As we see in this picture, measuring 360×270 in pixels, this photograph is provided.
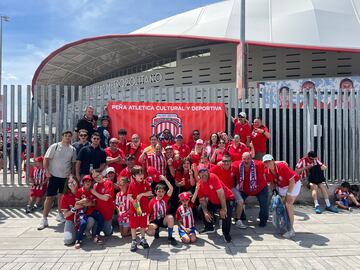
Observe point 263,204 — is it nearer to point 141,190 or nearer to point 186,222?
point 186,222

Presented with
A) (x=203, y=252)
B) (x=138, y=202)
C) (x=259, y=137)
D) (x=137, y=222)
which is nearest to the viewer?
(x=203, y=252)

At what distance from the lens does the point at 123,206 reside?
18.9ft

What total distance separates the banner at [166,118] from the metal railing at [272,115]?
179mm

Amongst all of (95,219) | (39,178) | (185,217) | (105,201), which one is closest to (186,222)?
(185,217)

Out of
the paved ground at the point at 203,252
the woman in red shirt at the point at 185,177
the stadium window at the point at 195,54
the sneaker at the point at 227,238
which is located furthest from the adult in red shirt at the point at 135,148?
the stadium window at the point at 195,54

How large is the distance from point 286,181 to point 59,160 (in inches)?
166

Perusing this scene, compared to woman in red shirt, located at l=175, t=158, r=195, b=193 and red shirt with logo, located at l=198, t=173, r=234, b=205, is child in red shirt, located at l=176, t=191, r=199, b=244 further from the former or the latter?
woman in red shirt, located at l=175, t=158, r=195, b=193

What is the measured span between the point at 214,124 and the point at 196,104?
2.19 ft

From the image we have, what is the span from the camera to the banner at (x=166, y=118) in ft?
27.0

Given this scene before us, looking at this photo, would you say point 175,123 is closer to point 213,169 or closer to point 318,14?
point 213,169

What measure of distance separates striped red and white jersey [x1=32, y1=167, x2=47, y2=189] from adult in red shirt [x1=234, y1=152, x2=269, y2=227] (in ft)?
14.0

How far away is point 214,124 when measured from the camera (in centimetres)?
831

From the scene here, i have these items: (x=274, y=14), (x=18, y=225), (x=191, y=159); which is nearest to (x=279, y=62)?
(x=274, y=14)

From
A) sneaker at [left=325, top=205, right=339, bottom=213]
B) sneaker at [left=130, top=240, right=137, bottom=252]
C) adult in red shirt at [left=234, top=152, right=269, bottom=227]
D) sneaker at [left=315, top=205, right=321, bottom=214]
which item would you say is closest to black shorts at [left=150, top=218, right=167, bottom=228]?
sneaker at [left=130, top=240, right=137, bottom=252]
